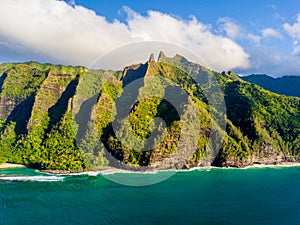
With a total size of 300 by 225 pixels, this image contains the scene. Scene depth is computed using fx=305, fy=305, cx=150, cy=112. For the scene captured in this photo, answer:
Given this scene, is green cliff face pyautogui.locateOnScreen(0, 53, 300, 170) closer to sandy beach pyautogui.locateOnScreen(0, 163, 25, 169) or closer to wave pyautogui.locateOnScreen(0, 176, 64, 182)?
sandy beach pyautogui.locateOnScreen(0, 163, 25, 169)

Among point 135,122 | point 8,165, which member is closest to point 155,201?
point 135,122

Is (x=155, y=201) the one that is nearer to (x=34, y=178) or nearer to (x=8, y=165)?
(x=34, y=178)

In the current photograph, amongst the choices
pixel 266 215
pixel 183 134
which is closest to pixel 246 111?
pixel 183 134

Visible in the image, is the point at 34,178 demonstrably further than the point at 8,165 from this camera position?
No

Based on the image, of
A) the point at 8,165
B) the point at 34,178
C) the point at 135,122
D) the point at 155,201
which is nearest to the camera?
the point at 155,201

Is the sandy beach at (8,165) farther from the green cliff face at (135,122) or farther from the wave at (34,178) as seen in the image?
the wave at (34,178)

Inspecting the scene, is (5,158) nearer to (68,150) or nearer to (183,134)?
(68,150)
